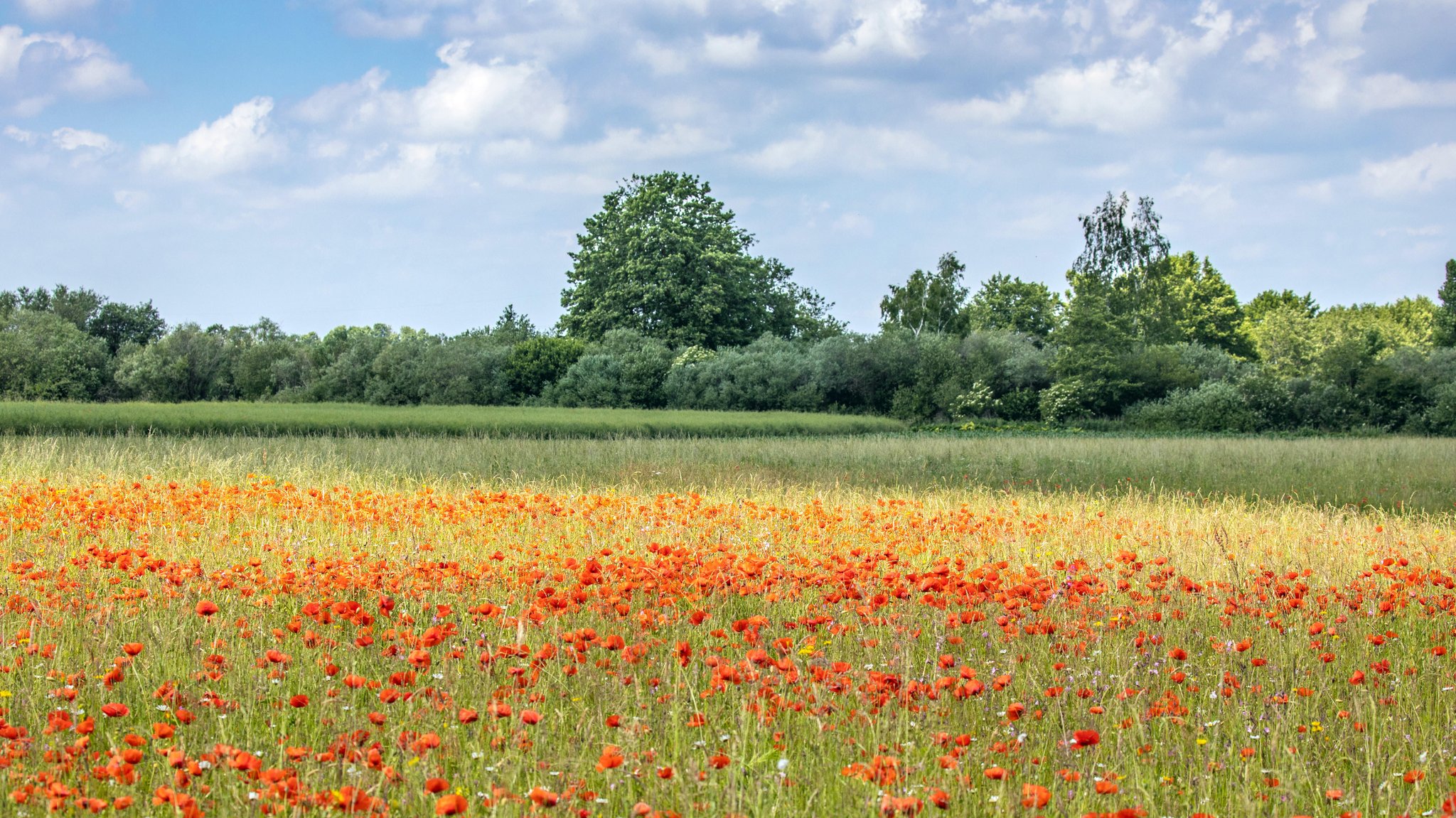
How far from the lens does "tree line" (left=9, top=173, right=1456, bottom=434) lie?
37.7 m

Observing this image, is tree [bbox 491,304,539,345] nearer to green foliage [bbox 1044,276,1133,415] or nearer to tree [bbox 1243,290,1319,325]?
green foliage [bbox 1044,276,1133,415]

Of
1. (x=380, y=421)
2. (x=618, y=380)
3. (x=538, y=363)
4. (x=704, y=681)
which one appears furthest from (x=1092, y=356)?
(x=704, y=681)

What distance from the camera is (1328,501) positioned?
46.4ft

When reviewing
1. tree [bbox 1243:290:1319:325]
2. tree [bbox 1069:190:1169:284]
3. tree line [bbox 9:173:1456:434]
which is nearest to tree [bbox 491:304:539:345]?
tree line [bbox 9:173:1456:434]

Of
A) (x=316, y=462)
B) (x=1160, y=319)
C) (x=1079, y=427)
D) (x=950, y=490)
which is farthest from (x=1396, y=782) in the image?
(x=1160, y=319)

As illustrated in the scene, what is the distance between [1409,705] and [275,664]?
5.14m

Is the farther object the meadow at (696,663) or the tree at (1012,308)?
the tree at (1012,308)

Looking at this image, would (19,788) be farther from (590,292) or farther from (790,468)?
(590,292)

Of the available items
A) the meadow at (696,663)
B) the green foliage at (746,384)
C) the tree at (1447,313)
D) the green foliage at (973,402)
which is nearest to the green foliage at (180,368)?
the green foliage at (746,384)

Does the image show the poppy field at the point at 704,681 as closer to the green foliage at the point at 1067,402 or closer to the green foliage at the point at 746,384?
the green foliage at the point at 1067,402

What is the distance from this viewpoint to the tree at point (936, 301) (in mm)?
55938

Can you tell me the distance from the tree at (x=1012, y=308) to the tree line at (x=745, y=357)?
8.99 m

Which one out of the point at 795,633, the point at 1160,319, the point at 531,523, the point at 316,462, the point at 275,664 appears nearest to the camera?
the point at 275,664

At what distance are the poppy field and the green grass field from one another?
1805cm
